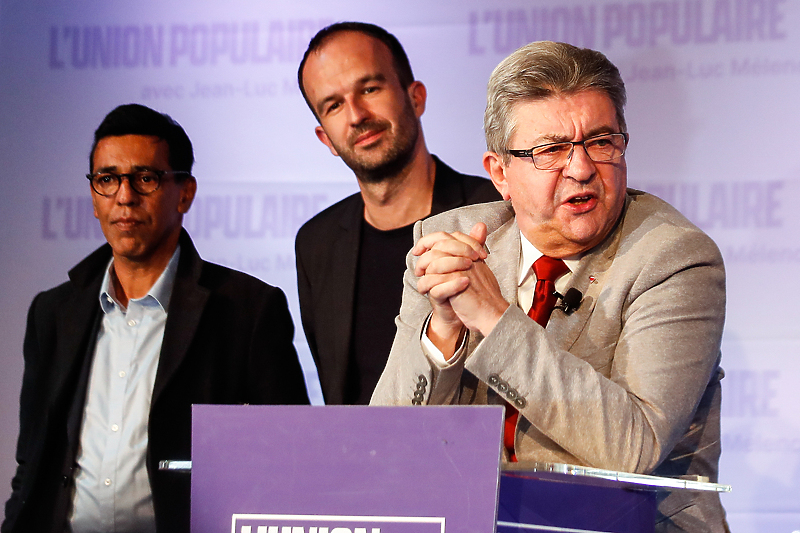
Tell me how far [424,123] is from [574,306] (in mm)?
1518

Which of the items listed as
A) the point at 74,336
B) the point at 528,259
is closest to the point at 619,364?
the point at 528,259

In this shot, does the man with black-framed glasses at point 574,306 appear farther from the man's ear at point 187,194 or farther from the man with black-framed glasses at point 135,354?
the man's ear at point 187,194

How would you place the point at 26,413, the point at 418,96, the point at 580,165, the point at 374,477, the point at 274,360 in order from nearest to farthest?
the point at 374,477, the point at 580,165, the point at 274,360, the point at 26,413, the point at 418,96

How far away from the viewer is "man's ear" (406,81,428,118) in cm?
304

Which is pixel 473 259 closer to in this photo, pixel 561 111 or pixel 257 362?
pixel 561 111

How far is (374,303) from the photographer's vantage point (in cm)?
280

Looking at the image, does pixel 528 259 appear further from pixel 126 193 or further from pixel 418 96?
pixel 126 193

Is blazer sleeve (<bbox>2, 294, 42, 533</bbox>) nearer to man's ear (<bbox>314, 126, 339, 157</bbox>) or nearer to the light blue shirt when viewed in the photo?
the light blue shirt

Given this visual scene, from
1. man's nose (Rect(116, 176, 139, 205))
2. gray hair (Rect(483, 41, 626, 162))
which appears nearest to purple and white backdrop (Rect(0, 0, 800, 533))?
man's nose (Rect(116, 176, 139, 205))

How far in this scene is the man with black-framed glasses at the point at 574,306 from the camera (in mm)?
1520

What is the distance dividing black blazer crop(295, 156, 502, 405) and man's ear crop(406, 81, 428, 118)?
20 cm

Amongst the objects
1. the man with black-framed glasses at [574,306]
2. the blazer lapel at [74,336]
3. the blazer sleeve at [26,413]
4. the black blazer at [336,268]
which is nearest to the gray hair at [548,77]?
the man with black-framed glasses at [574,306]

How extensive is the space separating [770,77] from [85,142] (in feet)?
8.58

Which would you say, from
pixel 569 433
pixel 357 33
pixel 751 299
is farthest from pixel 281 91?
pixel 569 433
